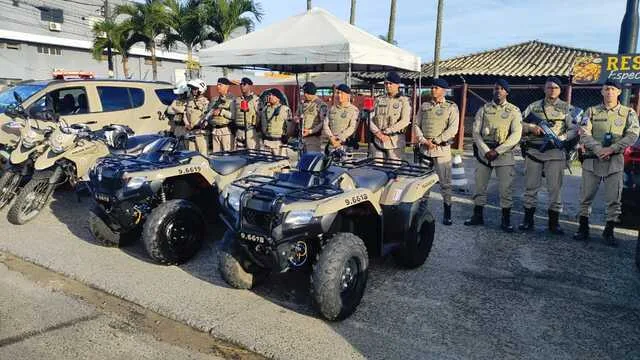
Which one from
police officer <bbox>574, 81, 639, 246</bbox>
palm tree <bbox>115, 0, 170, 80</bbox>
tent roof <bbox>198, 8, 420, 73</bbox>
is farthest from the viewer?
palm tree <bbox>115, 0, 170, 80</bbox>

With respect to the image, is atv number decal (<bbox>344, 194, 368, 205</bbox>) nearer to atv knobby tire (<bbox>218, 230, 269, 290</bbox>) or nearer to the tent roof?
atv knobby tire (<bbox>218, 230, 269, 290</bbox>)

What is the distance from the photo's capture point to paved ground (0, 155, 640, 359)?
3.45 meters

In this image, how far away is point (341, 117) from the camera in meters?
6.72

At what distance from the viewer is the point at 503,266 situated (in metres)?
5.01

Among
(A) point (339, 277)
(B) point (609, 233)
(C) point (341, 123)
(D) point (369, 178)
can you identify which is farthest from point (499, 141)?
(A) point (339, 277)

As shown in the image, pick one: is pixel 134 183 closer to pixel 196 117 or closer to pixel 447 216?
pixel 196 117

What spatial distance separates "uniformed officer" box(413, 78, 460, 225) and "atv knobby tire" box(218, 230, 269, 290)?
3.13m

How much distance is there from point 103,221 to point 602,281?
5018 millimetres

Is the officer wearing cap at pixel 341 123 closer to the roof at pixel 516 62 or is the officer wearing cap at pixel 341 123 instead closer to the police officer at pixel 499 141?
the police officer at pixel 499 141

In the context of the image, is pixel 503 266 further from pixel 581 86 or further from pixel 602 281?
pixel 581 86

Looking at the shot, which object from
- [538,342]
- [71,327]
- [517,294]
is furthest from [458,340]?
[71,327]

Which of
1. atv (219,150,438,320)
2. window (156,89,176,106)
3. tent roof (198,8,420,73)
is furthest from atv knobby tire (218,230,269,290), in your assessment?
window (156,89,176,106)

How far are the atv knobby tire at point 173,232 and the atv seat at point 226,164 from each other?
580 millimetres

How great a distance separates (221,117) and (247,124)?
1.52 ft
